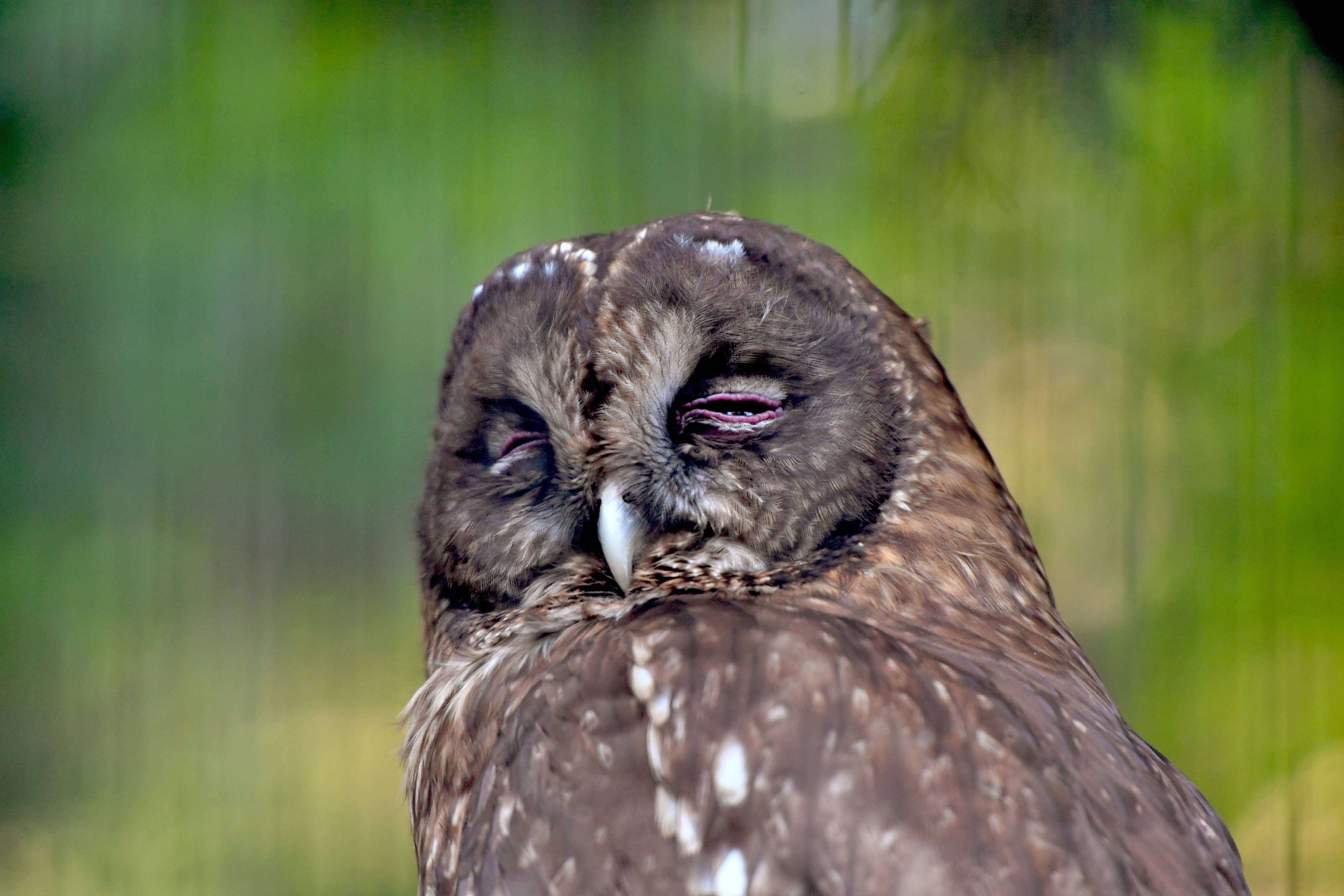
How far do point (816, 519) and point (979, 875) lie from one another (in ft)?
1.58

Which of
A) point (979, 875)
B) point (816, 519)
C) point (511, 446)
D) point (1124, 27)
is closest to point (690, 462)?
point (816, 519)

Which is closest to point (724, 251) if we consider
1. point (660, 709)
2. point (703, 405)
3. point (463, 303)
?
point (703, 405)

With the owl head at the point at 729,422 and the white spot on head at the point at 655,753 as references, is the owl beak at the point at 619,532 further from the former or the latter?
the white spot on head at the point at 655,753

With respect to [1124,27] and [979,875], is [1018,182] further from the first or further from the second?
[979,875]

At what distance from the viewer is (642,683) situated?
1.04 meters

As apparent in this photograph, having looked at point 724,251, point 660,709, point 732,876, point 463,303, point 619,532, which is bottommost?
point 732,876

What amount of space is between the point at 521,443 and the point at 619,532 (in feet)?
0.88

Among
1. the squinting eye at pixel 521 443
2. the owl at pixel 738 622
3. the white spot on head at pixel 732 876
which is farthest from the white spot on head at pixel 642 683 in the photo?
the squinting eye at pixel 521 443

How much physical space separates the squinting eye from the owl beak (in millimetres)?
177

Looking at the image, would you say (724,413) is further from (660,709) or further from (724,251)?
(660,709)

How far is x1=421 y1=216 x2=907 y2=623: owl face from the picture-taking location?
1.23 meters

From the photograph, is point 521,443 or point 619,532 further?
point 521,443

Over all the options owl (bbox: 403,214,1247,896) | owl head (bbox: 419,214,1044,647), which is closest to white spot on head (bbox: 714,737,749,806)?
owl (bbox: 403,214,1247,896)

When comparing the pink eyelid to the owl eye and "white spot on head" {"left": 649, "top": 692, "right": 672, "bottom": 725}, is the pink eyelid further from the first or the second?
"white spot on head" {"left": 649, "top": 692, "right": 672, "bottom": 725}
